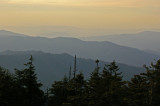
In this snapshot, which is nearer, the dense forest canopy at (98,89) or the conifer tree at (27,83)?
the dense forest canopy at (98,89)

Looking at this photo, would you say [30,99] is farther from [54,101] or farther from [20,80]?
[54,101]

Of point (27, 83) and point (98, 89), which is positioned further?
point (27, 83)

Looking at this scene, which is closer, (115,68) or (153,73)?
(153,73)

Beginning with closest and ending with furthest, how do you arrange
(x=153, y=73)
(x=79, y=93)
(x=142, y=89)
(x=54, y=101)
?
(x=153, y=73)
(x=142, y=89)
(x=79, y=93)
(x=54, y=101)

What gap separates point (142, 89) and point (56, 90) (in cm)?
1983

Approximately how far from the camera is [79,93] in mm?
50938

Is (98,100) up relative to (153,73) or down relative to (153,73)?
down

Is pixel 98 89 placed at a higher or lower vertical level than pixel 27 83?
lower

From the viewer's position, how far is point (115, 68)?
5159 cm

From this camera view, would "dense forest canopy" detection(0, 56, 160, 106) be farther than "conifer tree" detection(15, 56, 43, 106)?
No

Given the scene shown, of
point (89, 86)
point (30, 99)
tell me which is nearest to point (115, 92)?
point (89, 86)

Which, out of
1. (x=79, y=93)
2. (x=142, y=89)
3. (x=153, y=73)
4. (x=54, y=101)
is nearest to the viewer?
(x=153, y=73)

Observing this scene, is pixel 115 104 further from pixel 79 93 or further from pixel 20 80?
pixel 20 80

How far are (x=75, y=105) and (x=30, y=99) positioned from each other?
7.61 metres
